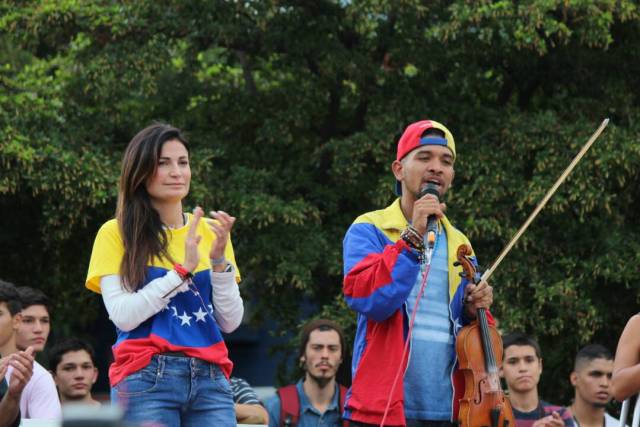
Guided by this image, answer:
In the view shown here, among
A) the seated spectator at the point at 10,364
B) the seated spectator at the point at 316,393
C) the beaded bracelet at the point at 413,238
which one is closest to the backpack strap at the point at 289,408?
the seated spectator at the point at 316,393

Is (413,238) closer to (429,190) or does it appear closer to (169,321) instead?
(429,190)

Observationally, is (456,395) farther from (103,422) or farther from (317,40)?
(317,40)

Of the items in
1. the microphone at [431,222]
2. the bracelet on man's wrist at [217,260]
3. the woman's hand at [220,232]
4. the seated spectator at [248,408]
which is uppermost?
the microphone at [431,222]

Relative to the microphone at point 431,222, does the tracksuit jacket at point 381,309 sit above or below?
below

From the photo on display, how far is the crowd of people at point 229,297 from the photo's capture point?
3.93 metres

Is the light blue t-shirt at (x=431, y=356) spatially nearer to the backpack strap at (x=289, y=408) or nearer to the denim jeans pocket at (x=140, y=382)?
the denim jeans pocket at (x=140, y=382)

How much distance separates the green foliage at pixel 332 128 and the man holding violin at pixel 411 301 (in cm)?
491

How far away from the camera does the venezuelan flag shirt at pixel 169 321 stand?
3.95 meters

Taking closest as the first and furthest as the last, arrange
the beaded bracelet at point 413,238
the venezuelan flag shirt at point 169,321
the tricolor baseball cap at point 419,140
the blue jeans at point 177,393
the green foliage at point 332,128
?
the blue jeans at point 177,393 < the venezuelan flag shirt at point 169,321 < the beaded bracelet at point 413,238 < the tricolor baseball cap at point 419,140 < the green foliage at point 332,128

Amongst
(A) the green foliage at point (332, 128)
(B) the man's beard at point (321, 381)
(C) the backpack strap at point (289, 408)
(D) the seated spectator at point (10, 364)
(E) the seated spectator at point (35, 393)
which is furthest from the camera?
(A) the green foliage at point (332, 128)

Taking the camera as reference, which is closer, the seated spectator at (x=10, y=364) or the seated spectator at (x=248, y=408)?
the seated spectator at (x=10, y=364)

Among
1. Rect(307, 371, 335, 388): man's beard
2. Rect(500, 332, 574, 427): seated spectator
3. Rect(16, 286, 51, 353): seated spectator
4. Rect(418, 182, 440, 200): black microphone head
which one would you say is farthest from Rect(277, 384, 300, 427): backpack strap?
Rect(418, 182, 440, 200): black microphone head

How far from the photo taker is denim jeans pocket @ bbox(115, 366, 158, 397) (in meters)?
3.86

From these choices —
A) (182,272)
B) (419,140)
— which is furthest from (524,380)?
(182,272)
